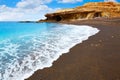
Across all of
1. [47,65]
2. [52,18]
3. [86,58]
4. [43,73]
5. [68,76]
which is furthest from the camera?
[52,18]

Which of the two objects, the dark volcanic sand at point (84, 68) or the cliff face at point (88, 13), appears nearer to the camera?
the dark volcanic sand at point (84, 68)

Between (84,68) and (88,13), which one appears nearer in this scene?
(84,68)

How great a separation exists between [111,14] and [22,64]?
77.7 m

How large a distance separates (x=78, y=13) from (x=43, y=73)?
74130mm

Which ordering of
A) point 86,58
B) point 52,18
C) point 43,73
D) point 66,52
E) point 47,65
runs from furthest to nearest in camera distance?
1. point 52,18
2. point 66,52
3. point 86,58
4. point 47,65
5. point 43,73

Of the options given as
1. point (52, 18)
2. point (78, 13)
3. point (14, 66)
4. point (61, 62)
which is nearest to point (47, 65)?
point (61, 62)

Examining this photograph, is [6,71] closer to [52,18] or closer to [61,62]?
[61,62]

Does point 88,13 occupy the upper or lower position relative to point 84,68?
upper

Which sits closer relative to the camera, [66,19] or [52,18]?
[66,19]

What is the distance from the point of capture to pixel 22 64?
988 cm

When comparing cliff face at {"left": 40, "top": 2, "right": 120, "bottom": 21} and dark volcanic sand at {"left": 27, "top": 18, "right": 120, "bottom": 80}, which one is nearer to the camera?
dark volcanic sand at {"left": 27, "top": 18, "right": 120, "bottom": 80}

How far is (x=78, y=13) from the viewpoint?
81.0m

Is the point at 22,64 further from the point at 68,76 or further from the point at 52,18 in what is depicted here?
the point at 52,18

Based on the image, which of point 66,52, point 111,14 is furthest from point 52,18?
point 66,52
